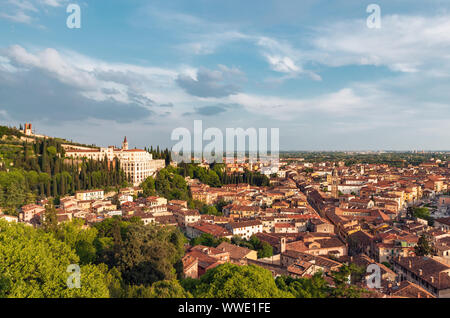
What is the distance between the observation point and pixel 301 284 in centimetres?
1318

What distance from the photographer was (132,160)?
160 feet

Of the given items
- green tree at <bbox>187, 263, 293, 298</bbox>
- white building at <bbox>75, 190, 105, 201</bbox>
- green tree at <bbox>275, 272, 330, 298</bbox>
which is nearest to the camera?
green tree at <bbox>187, 263, 293, 298</bbox>

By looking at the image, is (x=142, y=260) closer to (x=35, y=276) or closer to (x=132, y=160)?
(x=35, y=276)

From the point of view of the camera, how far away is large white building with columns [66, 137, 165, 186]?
4788 centimetres

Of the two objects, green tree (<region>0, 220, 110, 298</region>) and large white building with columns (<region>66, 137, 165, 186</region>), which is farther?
large white building with columns (<region>66, 137, 165, 186</region>)

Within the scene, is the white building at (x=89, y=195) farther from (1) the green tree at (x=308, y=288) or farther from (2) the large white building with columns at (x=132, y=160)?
(1) the green tree at (x=308, y=288)

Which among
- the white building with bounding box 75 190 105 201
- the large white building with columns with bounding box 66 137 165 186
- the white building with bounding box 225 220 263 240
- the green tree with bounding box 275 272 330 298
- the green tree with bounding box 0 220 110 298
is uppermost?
the large white building with columns with bounding box 66 137 165 186

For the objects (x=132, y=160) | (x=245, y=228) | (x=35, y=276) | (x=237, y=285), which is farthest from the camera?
(x=132, y=160)

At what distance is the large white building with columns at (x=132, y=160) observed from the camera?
157 ft

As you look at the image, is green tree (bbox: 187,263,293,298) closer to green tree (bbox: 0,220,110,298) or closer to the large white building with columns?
green tree (bbox: 0,220,110,298)

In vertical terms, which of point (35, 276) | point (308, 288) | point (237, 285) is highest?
point (35, 276)

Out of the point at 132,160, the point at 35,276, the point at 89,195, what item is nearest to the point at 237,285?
the point at 35,276

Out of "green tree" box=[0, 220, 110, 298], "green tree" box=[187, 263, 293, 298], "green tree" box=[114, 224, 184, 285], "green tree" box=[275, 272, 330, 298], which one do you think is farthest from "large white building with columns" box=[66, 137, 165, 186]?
"green tree" box=[187, 263, 293, 298]
